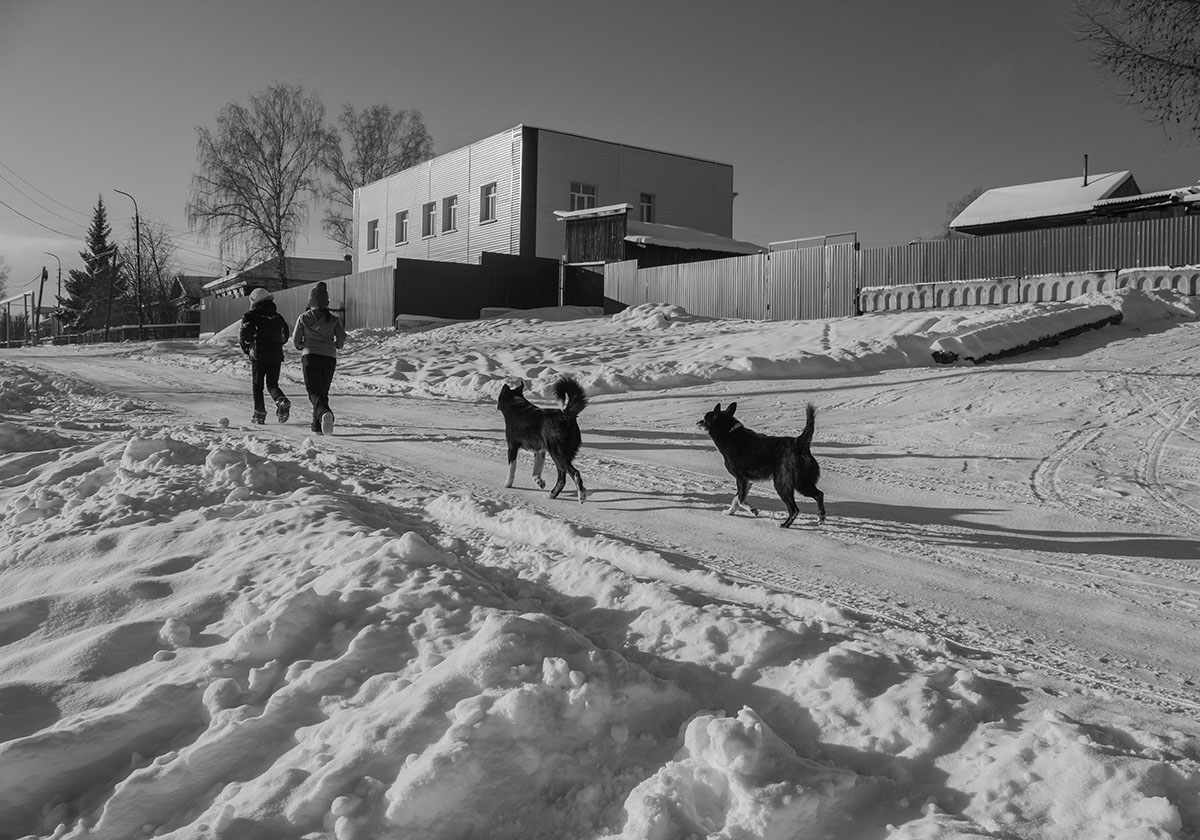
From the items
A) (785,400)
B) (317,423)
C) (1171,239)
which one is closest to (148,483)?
(317,423)

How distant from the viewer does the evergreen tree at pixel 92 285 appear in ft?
218

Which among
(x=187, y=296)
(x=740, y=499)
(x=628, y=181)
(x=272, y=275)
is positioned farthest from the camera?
(x=187, y=296)

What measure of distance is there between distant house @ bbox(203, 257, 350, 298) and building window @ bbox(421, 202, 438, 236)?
13.2m

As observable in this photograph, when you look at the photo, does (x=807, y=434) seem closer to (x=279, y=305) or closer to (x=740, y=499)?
(x=740, y=499)

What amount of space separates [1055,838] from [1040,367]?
12.3 m

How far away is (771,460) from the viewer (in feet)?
20.0

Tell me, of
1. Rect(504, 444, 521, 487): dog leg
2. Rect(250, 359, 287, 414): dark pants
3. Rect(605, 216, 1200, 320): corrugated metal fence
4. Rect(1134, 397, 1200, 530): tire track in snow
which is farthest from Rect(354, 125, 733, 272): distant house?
Rect(504, 444, 521, 487): dog leg

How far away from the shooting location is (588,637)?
3.67 m

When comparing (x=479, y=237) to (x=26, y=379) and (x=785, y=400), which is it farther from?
(x=785, y=400)

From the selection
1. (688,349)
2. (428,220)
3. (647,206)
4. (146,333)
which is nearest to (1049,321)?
(688,349)

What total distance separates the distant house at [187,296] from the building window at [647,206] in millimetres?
34191

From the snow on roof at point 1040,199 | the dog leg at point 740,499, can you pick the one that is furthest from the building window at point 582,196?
the dog leg at point 740,499

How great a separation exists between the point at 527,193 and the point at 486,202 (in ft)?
9.66

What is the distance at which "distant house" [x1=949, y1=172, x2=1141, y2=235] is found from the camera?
32938 millimetres
